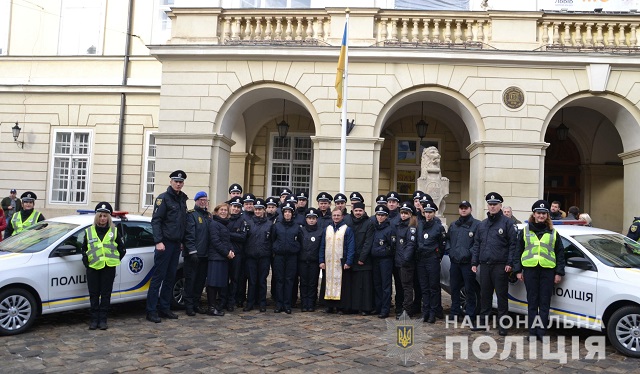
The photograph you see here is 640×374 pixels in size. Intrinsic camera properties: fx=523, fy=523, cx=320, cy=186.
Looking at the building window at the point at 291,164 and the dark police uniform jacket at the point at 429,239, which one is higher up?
the building window at the point at 291,164

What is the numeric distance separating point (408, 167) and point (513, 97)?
190 inches

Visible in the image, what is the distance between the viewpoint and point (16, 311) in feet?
22.6

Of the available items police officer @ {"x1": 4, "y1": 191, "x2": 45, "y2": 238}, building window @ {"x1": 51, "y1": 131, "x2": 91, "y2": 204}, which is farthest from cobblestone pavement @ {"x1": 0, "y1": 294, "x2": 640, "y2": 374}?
building window @ {"x1": 51, "y1": 131, "x2": 91, "y2": 204}

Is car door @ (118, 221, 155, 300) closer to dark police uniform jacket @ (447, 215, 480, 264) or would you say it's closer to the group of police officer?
the group of police officer

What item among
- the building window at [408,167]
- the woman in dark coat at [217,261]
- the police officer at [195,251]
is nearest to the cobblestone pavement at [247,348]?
the woman in dark coat at [217,261]

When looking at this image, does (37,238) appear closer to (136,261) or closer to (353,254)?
(136,261)

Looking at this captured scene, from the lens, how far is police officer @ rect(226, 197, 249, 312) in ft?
28.6

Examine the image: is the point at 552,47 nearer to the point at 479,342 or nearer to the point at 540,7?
the point at 540,7

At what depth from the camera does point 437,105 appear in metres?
16.8

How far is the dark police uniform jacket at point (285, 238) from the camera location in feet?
28.6

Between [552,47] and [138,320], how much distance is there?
12098 mm

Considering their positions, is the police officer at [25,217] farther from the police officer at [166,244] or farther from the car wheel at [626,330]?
the car wheel at [626,330]

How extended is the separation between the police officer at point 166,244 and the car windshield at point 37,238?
3.97 feet

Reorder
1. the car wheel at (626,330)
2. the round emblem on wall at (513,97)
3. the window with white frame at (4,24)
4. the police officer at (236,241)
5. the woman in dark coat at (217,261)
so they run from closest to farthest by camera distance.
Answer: the car wheel at (626,330) < the woman in dark coat at (217,261) < the police officer at (236,241) < the round emblem on wall at (513,97) < the window with white frame at (4,24)
